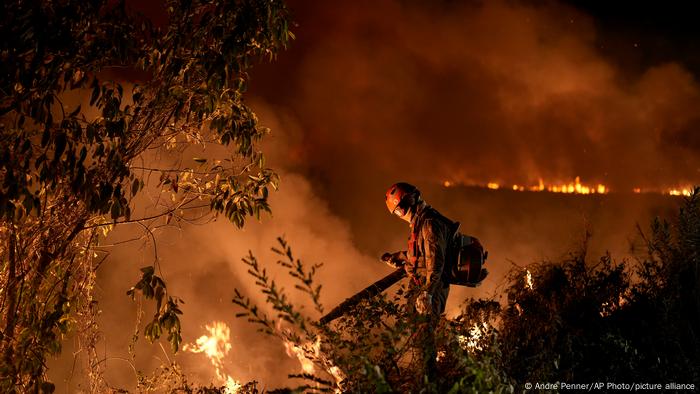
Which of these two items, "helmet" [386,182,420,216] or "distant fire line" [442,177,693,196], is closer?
"helmet" [386,182,420,216]

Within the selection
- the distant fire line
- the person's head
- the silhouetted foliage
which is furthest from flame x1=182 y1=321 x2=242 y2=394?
the distant fire line

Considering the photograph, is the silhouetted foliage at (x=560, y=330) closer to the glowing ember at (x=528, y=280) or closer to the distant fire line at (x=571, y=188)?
the glowing ember at (x=528, y=280)

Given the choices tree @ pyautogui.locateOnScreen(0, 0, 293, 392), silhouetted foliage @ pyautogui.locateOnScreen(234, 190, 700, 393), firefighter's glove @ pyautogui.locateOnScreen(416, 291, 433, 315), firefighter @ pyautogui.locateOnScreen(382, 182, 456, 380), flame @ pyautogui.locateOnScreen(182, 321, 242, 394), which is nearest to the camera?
silhouetted foliage @ pyautogui.locateOnScreen(234, 190, 700, 393)

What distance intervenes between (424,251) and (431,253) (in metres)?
0.16

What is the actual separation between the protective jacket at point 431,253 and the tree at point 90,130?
57.1 inches

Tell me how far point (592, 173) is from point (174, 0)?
16019 mm

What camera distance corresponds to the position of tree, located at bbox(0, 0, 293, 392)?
11.7 feet

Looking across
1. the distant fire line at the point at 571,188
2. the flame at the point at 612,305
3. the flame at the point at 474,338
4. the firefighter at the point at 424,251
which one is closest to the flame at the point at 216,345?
the firefighter at the point at 424,251

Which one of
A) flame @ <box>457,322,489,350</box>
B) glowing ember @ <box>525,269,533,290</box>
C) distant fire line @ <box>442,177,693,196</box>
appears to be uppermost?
distant fire line @ <box>442,177,693,196</box>

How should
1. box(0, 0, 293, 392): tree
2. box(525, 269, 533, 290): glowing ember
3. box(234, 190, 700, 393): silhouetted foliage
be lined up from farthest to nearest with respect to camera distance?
box(525, 269, 533, 290): glowing ember
box(0, 0, 293, 392): tree
box(234, 190, 700, 393): silhouetted foliage

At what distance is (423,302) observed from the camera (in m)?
4.72

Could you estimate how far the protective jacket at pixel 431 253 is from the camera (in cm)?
501

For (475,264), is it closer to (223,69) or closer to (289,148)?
(223,69)

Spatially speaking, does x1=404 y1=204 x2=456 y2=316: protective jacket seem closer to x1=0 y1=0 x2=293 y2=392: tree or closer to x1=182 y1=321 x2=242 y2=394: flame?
x1=0 y1=0 x2=293 y2=392: tree
